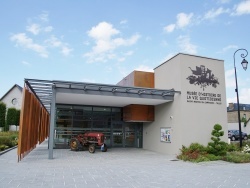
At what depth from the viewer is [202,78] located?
52.4 ft

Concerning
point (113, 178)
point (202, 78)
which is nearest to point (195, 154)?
point (202, 78)

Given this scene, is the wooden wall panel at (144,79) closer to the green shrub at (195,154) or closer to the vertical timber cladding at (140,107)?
the vertical timber cladding at (140,107)

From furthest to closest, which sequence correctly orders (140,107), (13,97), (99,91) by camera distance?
(13,97) → (140,107) → (99,91)

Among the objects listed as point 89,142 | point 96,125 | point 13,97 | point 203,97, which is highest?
point 13,97

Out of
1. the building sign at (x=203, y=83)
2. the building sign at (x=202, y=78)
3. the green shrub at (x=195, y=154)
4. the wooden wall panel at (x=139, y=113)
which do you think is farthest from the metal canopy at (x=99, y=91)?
the green shrub at (x=195, y=154)

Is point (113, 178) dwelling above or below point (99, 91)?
below

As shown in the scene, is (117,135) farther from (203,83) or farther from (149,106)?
(203,83)

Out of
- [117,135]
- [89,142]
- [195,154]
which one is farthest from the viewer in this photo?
[117,135]

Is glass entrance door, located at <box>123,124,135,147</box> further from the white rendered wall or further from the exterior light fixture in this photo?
the exterior light fixture

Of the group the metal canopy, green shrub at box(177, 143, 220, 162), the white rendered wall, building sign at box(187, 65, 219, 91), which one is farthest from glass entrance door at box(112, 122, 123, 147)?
building sign at box(187, 65, 219, 91)

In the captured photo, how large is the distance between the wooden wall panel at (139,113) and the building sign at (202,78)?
428 cm

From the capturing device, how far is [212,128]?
1552 centimetres

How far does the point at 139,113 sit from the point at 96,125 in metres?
3.89

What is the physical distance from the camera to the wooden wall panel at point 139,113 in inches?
704
